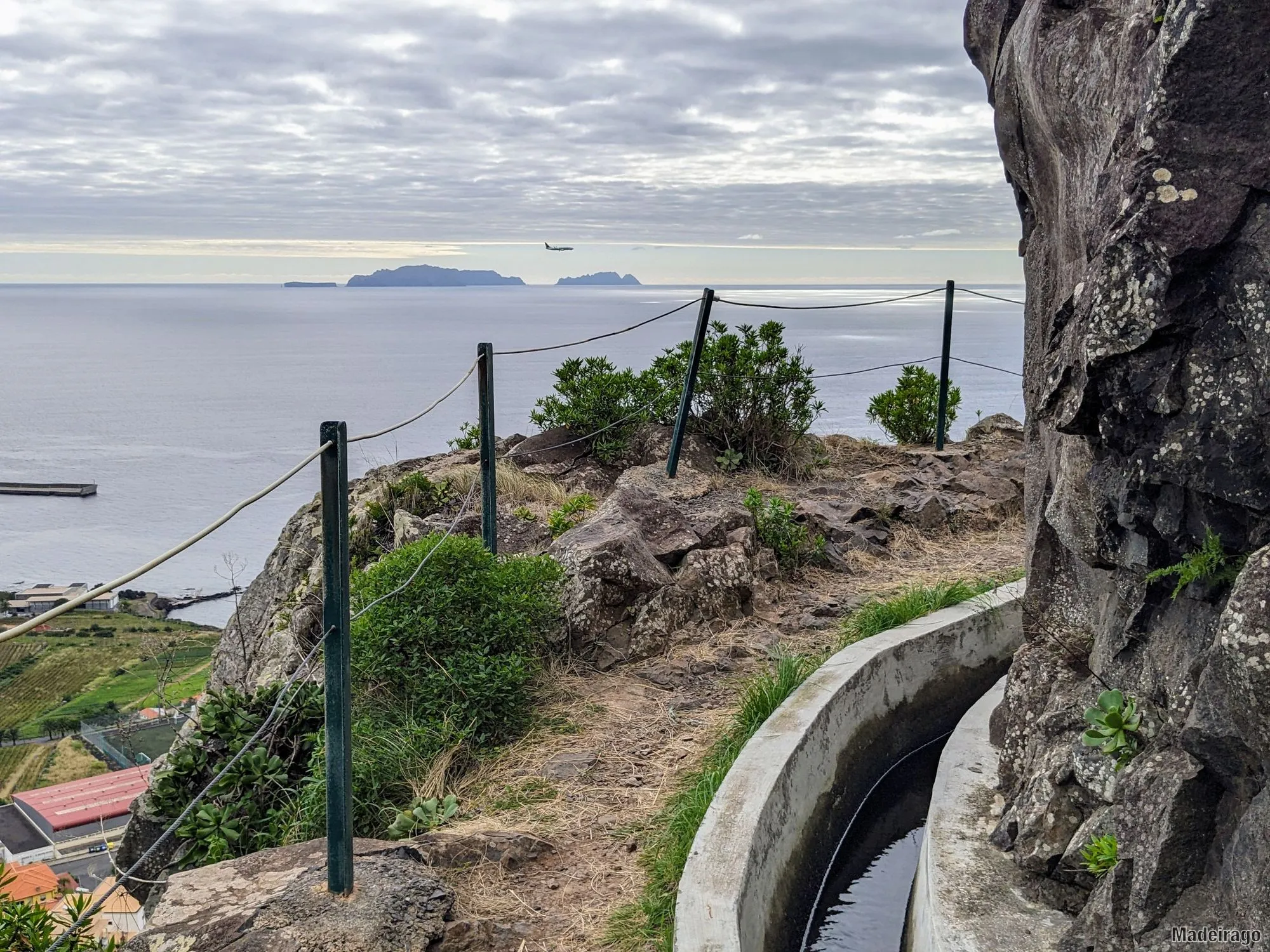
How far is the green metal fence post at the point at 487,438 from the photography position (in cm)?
612

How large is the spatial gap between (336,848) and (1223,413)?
2957 mm

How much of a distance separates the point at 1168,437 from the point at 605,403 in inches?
268

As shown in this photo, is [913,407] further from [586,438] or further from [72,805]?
[72,805]

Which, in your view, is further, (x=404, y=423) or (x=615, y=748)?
(x=615, y=748)

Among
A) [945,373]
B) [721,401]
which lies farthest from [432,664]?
[945,373]

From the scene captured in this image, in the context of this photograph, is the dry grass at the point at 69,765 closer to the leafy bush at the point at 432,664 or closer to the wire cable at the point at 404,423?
the leafy bush at the point at 432,664

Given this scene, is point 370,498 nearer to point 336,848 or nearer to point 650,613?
point 650,613

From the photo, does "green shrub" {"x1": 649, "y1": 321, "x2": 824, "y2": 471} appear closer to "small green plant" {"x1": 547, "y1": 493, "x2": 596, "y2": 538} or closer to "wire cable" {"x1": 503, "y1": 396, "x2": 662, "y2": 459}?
Result: "wire cable" {"x1": 503, "y1": 396, "x2": 662, "y2": 459}

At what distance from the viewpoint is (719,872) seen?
3.74 meters

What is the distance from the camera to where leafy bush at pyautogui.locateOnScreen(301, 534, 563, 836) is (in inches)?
184

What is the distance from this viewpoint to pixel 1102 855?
330cm

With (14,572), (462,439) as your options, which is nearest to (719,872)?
(462,439)

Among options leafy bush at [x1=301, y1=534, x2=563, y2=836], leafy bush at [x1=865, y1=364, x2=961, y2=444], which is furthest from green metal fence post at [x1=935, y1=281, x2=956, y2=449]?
leafy bush at [x1=301, y1=534, x2=563, y2=836]

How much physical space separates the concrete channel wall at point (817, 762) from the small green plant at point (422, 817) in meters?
1.16
